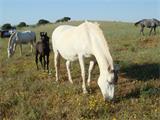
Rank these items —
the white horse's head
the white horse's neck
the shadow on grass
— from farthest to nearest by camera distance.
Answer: the shadow on grass → the white horse's neck → the white horse's head

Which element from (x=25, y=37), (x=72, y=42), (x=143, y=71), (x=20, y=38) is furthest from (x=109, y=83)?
(x=25, y=37)

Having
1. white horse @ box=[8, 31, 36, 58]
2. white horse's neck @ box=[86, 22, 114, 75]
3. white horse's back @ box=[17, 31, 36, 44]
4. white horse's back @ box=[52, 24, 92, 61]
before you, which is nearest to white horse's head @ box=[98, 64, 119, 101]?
white horse's neck @ box=[86, 22, 114, 75]

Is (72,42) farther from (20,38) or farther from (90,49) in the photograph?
(20,38)

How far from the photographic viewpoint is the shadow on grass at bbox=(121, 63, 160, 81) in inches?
506

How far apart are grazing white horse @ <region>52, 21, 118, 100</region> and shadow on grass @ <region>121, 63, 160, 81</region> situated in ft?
6.24

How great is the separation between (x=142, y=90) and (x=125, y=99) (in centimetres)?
75

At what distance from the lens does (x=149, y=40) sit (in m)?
25.9

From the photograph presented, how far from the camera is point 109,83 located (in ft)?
32.3

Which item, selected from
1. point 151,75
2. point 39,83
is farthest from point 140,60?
point 39,83

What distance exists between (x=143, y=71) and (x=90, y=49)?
337cm

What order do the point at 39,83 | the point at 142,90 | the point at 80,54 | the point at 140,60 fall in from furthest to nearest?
the point at 140,60, the point at 39,83, the point at 80,54, the point at 142,90

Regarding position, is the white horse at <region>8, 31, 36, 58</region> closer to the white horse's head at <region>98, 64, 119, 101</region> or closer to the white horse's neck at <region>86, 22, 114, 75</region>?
the white horse's neck at <region>86, 22, 114, 75</region>

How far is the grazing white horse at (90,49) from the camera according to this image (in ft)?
32.4

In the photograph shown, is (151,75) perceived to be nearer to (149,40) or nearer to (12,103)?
(12,103)
